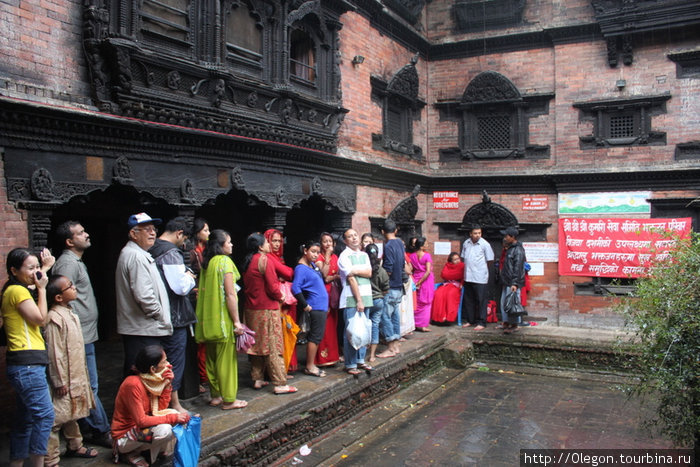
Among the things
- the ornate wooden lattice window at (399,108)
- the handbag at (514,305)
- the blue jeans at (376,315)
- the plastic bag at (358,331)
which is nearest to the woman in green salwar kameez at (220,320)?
the plastic bag at (358,331)

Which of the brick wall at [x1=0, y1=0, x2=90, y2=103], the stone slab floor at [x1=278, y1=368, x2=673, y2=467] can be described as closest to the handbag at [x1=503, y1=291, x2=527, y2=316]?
the stone slab floor at [x1=278, y1=368, x2=673, y2=467]

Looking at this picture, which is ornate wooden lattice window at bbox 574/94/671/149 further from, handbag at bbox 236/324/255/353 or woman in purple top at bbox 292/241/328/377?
handbag at bbox 236/324/255/353

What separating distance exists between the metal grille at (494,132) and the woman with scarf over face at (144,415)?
10.9 m

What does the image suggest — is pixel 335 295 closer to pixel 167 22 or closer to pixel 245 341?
pixel 245 341

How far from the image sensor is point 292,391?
6.59 metres

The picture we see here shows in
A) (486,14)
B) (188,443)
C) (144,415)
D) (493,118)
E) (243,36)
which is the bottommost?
(188,443)

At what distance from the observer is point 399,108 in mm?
12961

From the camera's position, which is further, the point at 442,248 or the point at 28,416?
the point at 442,248

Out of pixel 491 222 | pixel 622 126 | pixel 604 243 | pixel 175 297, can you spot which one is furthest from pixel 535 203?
pixel 175 297

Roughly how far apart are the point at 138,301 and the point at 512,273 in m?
7.53

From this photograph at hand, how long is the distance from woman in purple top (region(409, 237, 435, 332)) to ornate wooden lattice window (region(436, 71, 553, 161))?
12.2ft

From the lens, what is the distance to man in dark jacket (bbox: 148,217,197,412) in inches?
217

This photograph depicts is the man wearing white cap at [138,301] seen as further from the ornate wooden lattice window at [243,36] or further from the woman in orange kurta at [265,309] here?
the ornate wooden lattice window at [243,36]

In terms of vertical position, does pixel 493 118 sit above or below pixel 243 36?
below
